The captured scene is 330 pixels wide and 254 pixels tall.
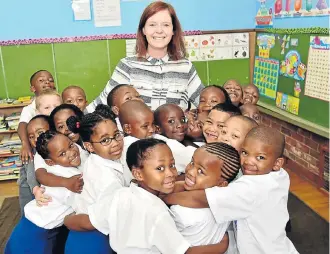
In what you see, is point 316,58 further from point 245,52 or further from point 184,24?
point 184,24

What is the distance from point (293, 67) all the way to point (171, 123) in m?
2.36

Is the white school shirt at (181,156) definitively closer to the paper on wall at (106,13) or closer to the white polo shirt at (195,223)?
the white polo shirt at (195,223)

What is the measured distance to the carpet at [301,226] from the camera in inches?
107

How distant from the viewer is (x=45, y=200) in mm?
1790

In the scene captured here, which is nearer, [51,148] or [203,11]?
[51,148]

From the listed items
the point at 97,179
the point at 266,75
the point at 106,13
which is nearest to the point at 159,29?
the point at 97,179

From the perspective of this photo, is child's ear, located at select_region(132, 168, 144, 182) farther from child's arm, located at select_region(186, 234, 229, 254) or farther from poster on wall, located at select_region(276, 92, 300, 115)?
poster on wall, located at select_region(276, 92, 300, 115)

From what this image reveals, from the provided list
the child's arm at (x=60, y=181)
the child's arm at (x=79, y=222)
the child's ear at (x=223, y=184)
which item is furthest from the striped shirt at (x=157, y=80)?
the child's ear at (x=223, y=184)

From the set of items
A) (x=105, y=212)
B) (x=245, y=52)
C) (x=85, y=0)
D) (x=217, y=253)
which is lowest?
(x=217, y=253)

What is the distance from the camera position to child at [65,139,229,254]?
125 cm

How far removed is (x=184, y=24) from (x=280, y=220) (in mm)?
3555

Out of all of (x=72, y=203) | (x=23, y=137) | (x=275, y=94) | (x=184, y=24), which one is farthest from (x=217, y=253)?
(x=184, y=24)

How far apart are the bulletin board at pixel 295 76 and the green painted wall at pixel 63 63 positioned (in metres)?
1.75

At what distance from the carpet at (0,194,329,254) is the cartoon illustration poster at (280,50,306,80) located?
3.90 feet
